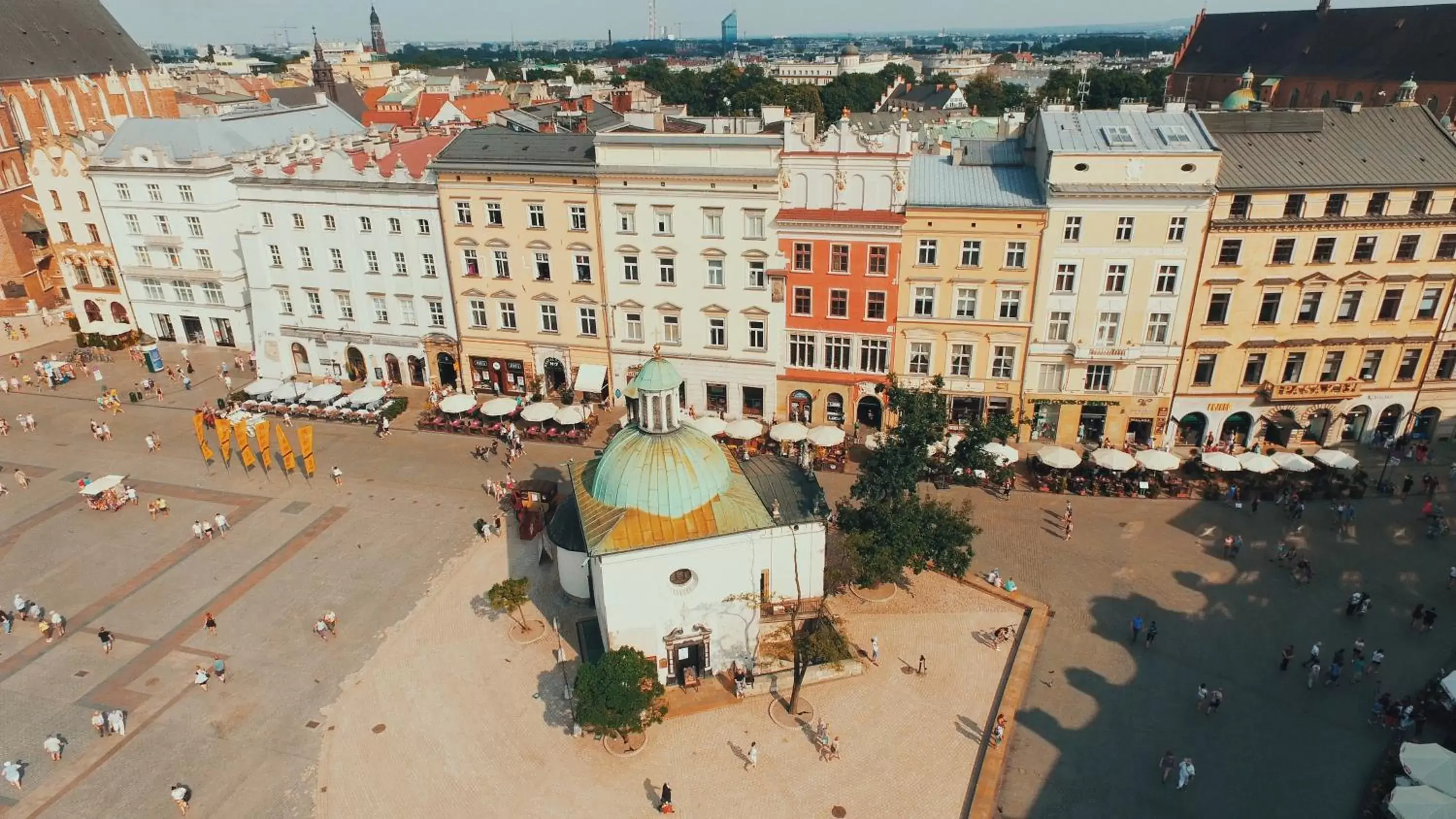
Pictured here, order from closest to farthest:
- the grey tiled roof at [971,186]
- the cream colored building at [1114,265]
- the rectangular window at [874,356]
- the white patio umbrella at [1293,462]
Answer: the cream colored building at [1114,265] < the white patio umbrella at [1293,462] < the grey tiled roof at [971,186] < the rectangular window at [874,356]

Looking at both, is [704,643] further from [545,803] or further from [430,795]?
[430,795]

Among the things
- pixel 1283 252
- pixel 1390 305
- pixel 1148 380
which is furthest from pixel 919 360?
pixel 1390 305

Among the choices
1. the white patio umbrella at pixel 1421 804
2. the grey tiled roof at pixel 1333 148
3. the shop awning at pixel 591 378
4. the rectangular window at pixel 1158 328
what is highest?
the grey tiled roof at pixel 1333 148

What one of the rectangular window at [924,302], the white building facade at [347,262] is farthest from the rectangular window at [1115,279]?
the white building facade at [347,262]

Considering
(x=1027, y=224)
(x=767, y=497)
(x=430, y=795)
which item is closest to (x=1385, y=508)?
(x=1027, y=224)

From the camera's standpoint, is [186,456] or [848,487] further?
Answer: [186,456]

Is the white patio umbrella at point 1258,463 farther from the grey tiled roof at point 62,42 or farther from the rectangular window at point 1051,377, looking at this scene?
the grey tiled roof at point 62,42
